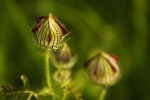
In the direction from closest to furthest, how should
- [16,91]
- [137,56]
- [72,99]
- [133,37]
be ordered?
[16,91]
[72,99]
[137,56]
[133,37]

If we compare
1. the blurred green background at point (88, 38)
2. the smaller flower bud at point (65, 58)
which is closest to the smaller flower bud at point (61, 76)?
the smaller flower bud at point (65, 58)

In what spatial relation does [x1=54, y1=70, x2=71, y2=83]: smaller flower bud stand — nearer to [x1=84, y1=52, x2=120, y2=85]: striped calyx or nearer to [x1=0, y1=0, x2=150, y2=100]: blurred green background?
[x1=84, y1=52, x2=120, y2=85]: striped calyx

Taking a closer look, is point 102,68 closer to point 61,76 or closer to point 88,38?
point 61,76

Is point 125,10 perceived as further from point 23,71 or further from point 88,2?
point 23,71

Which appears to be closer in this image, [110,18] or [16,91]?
[16,91]

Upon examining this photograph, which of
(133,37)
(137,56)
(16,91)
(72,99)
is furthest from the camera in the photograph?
(133,37)

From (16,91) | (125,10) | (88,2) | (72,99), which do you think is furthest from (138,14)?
(16,91)

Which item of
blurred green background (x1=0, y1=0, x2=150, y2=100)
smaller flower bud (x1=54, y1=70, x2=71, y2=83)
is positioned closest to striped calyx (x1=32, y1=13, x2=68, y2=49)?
smaller flower bud (x1=54, y1=70, x2=71, y2=83)
